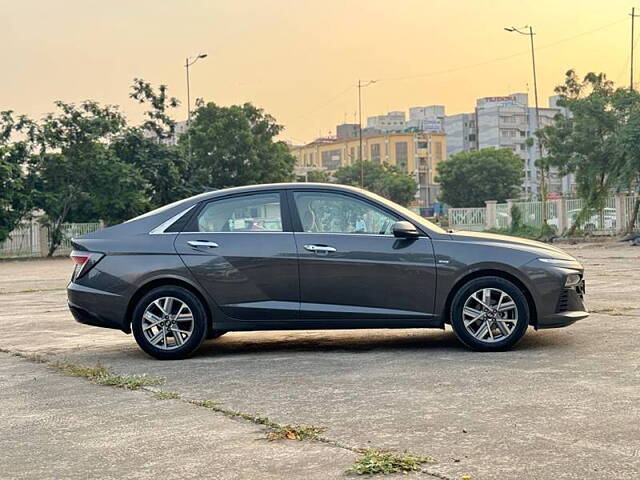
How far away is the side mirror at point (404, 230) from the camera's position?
7648 mm

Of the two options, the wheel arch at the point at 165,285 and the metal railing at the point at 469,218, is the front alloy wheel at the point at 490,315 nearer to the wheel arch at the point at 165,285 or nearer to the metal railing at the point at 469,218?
the wheel arch at the point at 165,285

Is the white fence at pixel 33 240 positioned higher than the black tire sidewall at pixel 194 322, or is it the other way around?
the white fence at pixel 33 240

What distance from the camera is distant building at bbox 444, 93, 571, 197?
429 feet

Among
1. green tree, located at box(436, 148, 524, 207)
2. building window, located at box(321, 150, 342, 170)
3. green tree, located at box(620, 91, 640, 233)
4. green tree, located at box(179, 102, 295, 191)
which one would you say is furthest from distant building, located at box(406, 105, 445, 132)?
green tree, located at box(620, 91, 640, 233)

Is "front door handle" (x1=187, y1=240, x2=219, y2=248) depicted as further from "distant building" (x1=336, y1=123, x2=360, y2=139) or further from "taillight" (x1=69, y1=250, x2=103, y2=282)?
"distant building" (x1=336, y1=123, x2=360, y2=139)

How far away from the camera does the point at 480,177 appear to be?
271 ft

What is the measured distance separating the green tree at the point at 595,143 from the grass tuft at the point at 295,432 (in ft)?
105

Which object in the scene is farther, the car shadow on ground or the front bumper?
the car shadow on ground

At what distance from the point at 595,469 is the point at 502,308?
11.6 feet

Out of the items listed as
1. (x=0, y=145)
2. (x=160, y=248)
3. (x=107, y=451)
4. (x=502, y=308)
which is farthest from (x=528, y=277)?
(x=0, y=145)

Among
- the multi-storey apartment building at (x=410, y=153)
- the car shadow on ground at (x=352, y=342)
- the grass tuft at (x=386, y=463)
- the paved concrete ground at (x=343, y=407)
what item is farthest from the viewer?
the multi-storey apartment building at (x=410, y=153)

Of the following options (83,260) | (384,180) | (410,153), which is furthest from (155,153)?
(410,153)

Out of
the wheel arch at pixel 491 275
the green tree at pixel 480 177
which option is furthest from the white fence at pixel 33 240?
the green tree at pixel 480 177

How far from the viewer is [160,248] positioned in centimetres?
787
